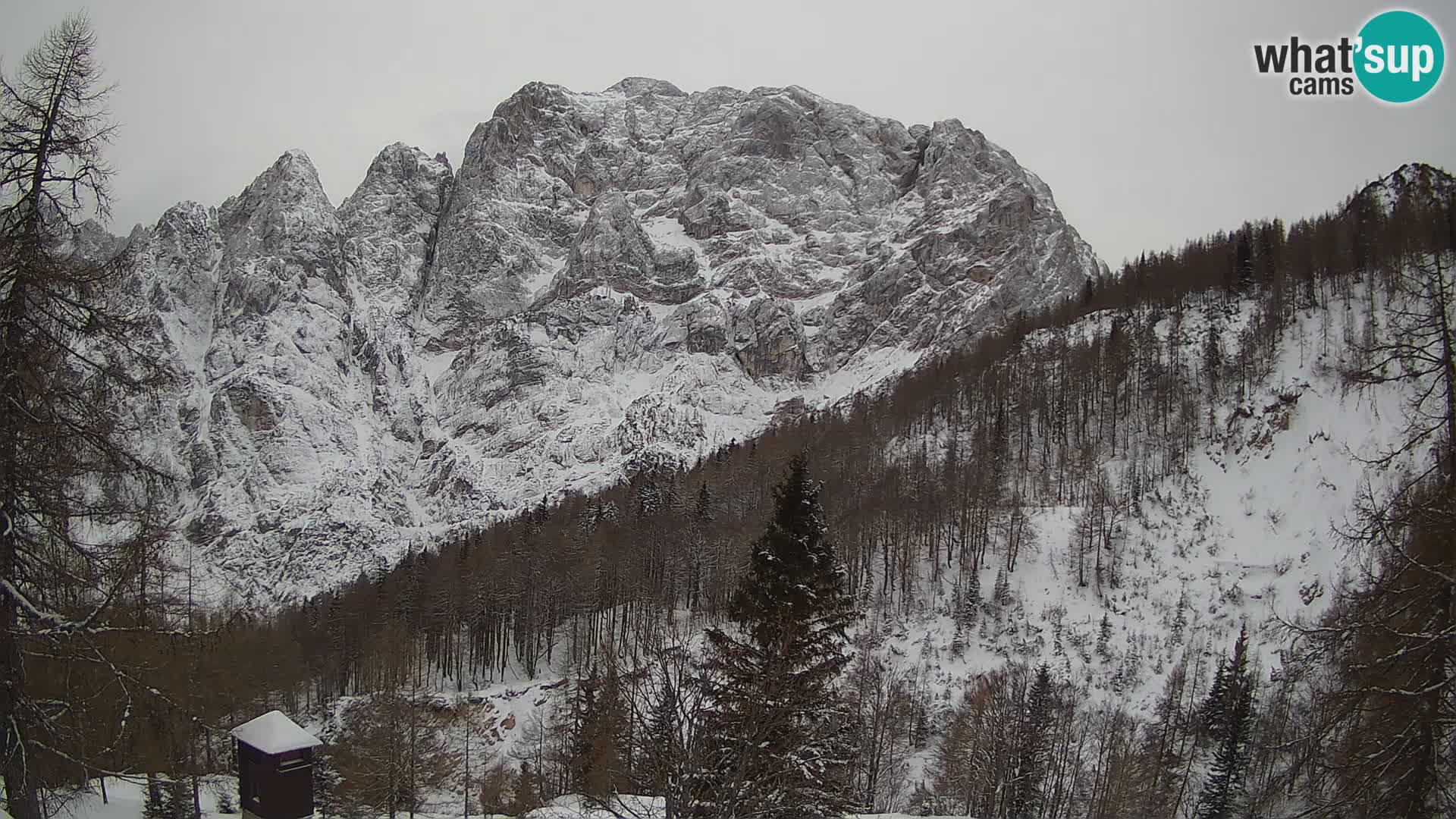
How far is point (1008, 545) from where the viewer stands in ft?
226

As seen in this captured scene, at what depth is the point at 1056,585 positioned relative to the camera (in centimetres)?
6500

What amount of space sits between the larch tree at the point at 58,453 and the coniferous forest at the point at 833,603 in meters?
0.04

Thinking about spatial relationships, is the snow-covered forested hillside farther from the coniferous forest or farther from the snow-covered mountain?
the snow-covered mountain

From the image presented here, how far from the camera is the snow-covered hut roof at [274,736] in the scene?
22.9m

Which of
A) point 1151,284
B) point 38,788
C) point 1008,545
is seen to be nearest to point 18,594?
point 38,788

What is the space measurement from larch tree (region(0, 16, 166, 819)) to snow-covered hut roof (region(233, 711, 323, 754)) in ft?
43.7

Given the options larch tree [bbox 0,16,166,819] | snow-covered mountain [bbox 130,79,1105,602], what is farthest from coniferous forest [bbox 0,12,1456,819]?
snow-covered mountain [bbox 130,79,1105,602]

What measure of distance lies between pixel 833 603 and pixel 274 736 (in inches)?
591

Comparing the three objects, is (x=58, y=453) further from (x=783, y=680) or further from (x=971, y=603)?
(x=971, y=603)

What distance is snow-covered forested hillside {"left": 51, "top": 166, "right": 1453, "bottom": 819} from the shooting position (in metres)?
30.4

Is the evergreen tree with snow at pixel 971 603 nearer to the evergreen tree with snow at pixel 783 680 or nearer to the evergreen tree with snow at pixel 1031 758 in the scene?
the evergreen tree with snow at pixel 1031 758

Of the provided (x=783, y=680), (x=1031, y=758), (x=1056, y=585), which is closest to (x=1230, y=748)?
(x=1031, y=758)

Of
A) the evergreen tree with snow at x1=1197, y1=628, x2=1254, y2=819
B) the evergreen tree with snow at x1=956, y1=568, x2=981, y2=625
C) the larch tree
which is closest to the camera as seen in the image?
the larch tree

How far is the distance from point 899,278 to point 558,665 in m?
147
